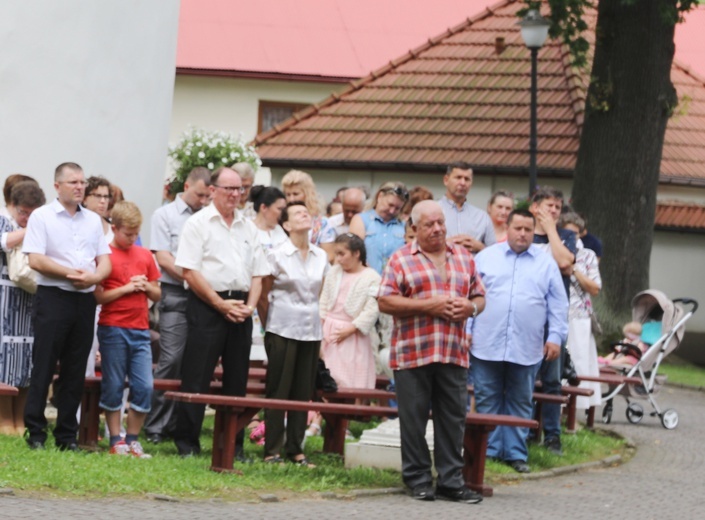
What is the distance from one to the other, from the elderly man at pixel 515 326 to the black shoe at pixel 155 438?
2501mm

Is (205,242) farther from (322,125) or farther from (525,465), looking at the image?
(322,125)

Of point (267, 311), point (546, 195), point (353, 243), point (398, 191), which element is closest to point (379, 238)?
point (398, 191)

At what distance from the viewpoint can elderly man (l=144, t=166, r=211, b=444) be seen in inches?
530

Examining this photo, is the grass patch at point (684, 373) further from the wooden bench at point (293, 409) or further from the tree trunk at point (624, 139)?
the wooden bench at point (293, 409)

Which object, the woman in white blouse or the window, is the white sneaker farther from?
the window

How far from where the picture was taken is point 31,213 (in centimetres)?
1258

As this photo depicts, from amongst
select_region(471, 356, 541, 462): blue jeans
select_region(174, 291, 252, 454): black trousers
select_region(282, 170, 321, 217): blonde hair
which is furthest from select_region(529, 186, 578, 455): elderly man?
select_region(174, 291, 252, 454): black trousers

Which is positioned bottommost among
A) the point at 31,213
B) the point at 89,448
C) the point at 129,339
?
the point at 89,448

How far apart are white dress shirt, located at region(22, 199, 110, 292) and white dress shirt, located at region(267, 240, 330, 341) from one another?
1.35 metres

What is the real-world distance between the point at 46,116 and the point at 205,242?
502 cm

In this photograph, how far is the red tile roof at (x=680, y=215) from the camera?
31734mm

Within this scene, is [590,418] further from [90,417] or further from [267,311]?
[90,417]

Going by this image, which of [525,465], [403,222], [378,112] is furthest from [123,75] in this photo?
[378,112]

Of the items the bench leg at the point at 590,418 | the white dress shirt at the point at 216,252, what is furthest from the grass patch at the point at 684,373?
the white dress shirt at the point at 216,252
